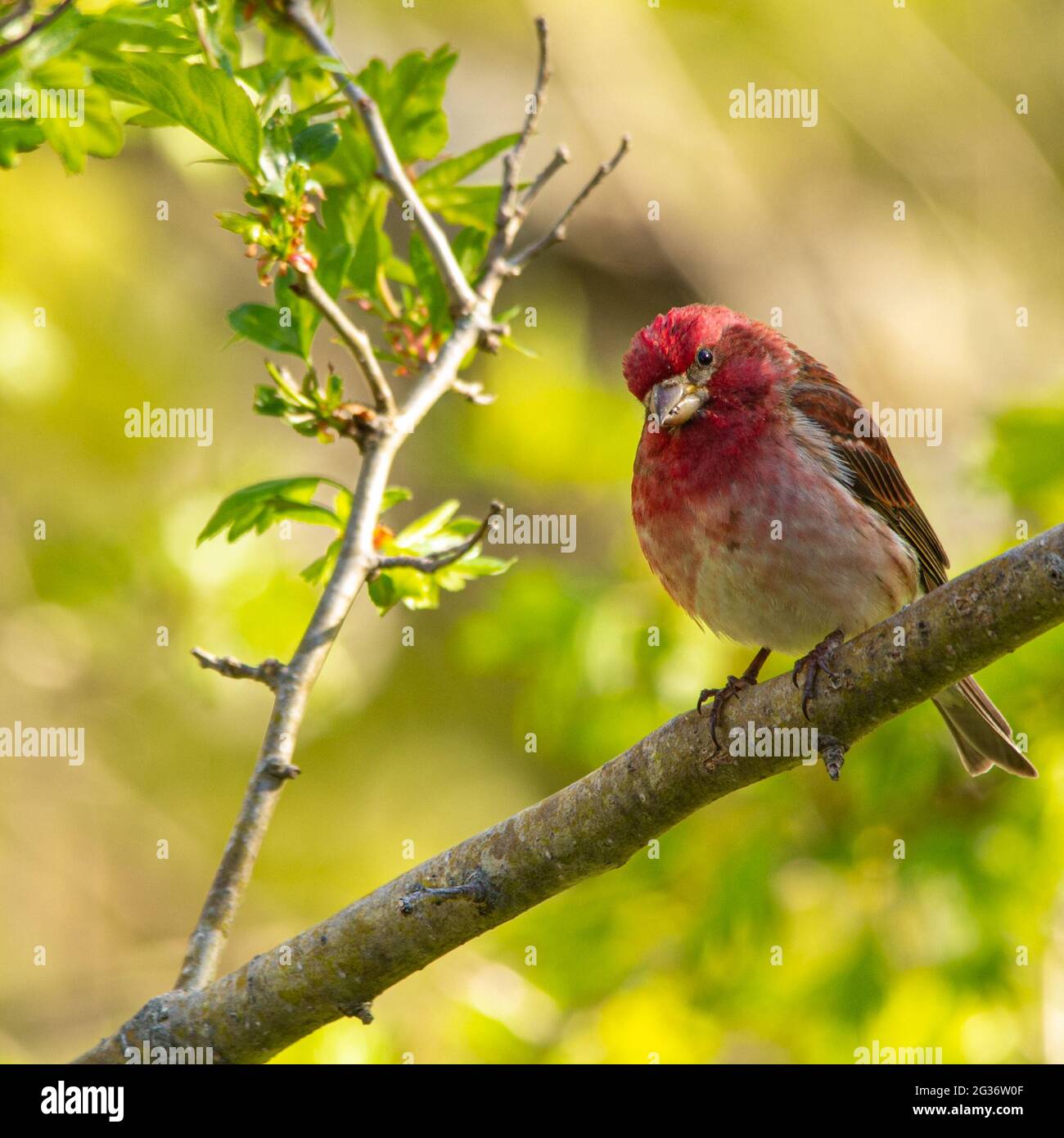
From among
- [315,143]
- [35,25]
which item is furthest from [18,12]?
[315,143]

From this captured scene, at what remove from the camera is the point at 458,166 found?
4547mm

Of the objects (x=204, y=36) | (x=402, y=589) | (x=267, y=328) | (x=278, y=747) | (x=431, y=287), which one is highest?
(x=204, y=36)

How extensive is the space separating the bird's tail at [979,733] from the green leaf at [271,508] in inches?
98.7

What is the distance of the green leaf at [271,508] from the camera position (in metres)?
3.98

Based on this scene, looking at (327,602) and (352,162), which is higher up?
(352,162)

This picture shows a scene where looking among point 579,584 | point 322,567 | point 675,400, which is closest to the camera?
point 322,567

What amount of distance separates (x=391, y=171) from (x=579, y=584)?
9.84 ft

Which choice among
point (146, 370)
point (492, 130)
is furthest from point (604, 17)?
point (146, 370)

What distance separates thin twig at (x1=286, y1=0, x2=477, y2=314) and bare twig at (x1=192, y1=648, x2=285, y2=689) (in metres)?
1.25

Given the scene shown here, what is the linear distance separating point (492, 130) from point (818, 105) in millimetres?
3152

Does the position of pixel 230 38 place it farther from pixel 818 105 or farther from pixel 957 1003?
pixel 818 105

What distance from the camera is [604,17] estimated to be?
1167 centimetres

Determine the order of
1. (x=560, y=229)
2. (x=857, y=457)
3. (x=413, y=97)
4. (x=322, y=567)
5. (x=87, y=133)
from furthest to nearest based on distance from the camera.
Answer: (x=857, y=457) → (x=413, y=97) → (x=560, y=229) → (x=322, y=567) → (x=87, y=133)

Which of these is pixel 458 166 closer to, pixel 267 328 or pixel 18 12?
pixel 267 328
